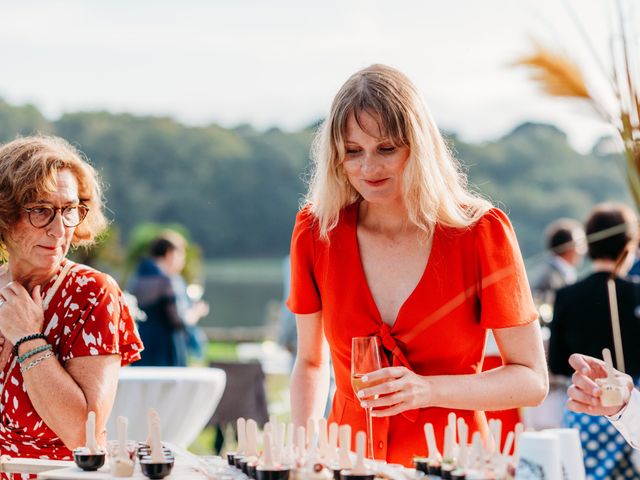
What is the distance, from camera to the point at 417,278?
233cm

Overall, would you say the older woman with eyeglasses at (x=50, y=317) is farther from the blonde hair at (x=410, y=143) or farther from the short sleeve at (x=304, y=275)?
the blonde hair at (x=410, y=143)

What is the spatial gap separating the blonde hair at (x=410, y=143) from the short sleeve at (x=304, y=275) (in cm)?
6

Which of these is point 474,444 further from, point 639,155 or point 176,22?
point 176,22

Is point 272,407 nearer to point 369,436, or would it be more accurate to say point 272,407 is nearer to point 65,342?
point 65,342

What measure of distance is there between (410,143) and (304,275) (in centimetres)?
→ 47

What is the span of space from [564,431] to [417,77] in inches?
43.7

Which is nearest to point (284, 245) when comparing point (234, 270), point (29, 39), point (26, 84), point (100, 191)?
point (234, 270)

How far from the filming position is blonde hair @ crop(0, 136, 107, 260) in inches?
90.9

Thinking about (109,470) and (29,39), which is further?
(29,39)

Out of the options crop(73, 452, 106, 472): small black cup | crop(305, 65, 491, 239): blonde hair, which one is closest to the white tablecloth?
crop(305, 65, 491, 239): blonde hair

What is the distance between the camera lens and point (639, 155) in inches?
59.0

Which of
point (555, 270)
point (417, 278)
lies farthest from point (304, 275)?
point (555, 270)

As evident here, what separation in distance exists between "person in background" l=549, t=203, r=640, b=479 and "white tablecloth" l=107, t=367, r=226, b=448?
1921 mm

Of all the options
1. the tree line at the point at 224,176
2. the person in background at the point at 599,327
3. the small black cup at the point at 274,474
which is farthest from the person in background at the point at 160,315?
the tree line at the point at 224,176
